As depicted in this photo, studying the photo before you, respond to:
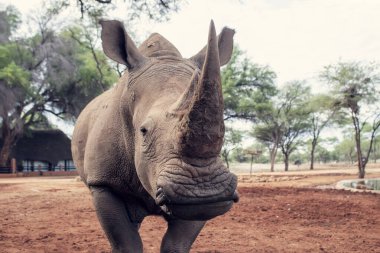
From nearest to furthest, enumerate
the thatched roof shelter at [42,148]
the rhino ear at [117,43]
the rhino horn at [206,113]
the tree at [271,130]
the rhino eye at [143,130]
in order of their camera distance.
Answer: the rhino horn at [206,113] → the rhino eye at [143,130] → the rhino ear at [117,43] → the thatched roof shelter at [42,148] → the tree at [271,130]

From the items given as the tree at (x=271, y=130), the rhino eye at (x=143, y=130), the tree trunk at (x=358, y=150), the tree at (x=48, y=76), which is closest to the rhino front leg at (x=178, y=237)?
the rhino eye at (x=143, y=130)

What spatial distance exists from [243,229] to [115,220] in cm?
361

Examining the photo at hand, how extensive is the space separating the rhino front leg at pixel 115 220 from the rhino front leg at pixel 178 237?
0.25 meters

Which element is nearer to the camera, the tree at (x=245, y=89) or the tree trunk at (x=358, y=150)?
the tree trunk at (x=358, y=150)

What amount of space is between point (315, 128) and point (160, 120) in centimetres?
4201

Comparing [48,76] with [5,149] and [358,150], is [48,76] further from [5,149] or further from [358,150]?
[358,150]

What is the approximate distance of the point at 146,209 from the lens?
10.1 ft

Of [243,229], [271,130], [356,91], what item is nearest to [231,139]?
[271,130]

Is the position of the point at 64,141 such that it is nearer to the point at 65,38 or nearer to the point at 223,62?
the point at 65,38

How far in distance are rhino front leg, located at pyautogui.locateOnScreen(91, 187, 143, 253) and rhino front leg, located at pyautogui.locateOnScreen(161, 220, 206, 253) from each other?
0.25 m

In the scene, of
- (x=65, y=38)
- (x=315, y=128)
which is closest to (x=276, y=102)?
(x=315, y=128)

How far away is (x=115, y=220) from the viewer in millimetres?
2990

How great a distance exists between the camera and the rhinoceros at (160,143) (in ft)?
6.07

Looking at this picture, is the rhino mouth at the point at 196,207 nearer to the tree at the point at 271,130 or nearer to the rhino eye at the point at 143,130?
the rhino eye at the point at 143,130
